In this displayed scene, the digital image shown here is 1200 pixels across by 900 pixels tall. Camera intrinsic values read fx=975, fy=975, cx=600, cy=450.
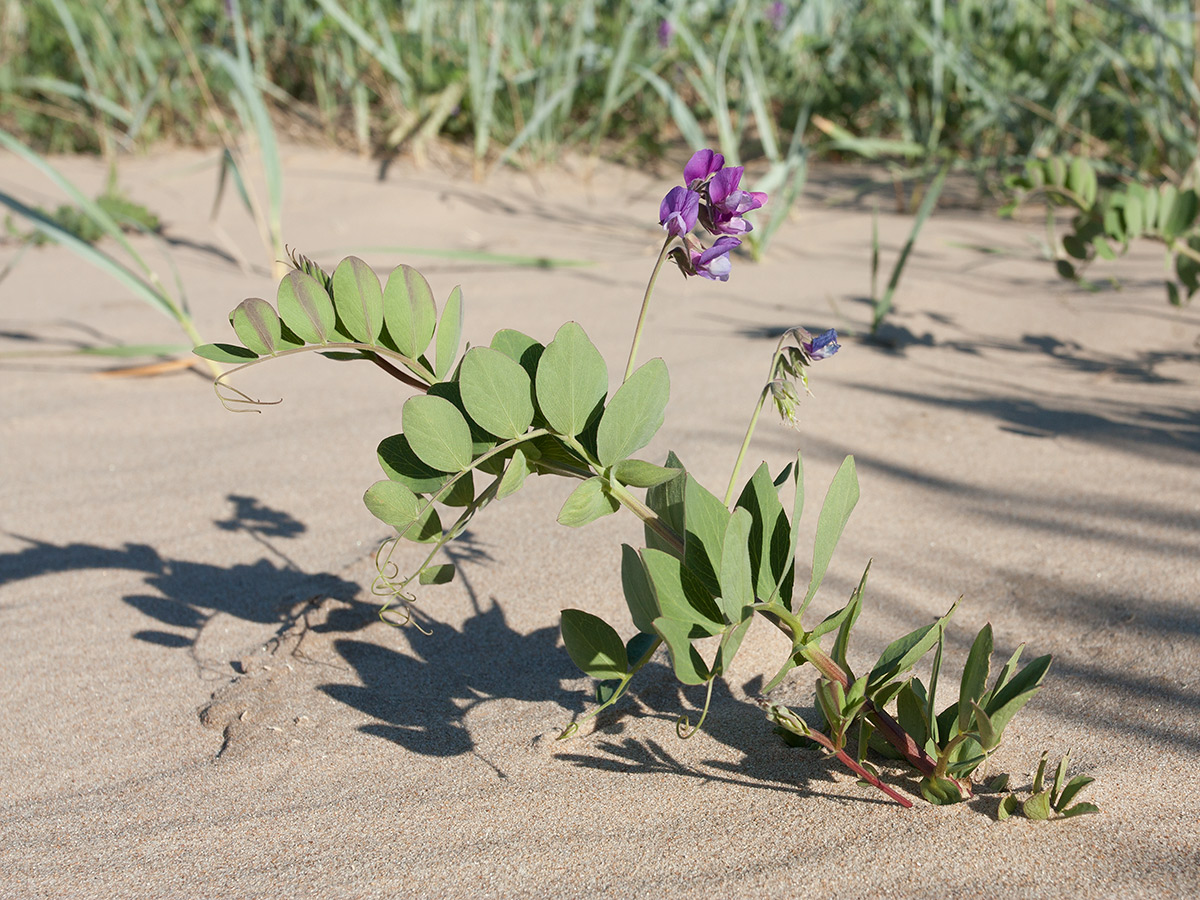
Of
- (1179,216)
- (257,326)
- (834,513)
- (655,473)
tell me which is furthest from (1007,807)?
(1179,216)

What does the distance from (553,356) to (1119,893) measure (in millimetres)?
601

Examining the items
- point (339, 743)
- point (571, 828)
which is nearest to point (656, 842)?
point (571, 828)

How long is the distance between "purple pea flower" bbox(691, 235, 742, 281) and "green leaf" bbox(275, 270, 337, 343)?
303 millimetres

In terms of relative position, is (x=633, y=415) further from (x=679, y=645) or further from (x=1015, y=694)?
(x=1015, y=694)

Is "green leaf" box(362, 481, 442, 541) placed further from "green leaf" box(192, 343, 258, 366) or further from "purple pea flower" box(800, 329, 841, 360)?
"purple pea flower" box(800, 329, 841, 360)

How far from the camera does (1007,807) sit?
2.71 feet

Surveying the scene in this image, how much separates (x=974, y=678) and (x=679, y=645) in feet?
0.80

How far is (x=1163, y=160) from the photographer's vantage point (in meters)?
3.20

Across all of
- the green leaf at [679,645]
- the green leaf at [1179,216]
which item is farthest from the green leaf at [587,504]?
the green leaf at [1179,216]

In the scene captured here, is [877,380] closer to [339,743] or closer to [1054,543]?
[1054,543]

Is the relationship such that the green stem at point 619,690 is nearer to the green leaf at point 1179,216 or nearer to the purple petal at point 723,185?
the purple petal at point 723,185

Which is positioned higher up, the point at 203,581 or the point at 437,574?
the point at 437,574

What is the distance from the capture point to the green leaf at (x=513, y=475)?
76 centimetres

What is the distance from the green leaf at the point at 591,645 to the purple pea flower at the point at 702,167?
387 mm
